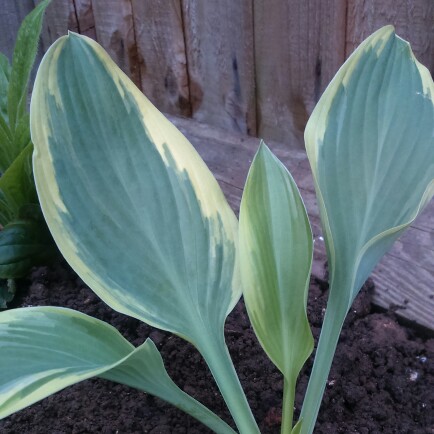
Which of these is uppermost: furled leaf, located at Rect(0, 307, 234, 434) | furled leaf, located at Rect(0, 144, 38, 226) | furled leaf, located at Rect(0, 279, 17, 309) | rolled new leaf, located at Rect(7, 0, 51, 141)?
rolled new leaf, located at Rect(7, 0, 51, 141)

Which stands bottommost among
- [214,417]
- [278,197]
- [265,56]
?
[214,417]

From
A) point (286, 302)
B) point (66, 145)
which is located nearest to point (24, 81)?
point (66, 145)

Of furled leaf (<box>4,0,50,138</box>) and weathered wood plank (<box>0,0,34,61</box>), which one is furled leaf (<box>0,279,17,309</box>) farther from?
weathered wood plank (<box>0,0,34,61</box>)

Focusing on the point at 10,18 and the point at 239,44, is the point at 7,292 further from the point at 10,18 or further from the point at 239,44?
the point at 10,18

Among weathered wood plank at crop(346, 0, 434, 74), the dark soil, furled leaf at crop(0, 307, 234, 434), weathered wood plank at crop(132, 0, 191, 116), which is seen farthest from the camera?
weathered wood plank at crop(132, 0, 191, 116)

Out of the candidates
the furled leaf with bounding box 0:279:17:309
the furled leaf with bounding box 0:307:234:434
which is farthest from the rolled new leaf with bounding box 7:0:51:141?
the furled leaf with bounding box 0:307:234:434

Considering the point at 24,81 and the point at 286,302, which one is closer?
the point at 286,302

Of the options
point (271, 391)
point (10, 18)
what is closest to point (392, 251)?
point (271, 391)

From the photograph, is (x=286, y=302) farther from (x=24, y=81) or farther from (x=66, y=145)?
(x=24, y=81)
